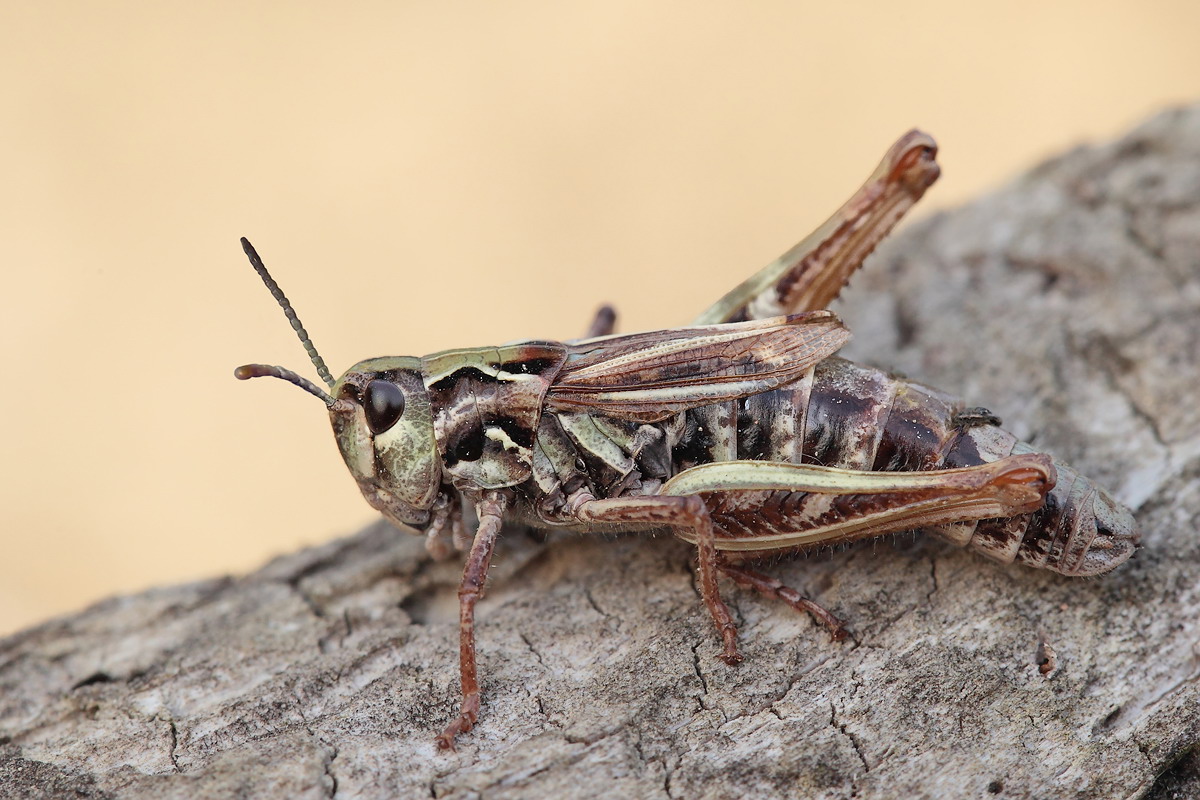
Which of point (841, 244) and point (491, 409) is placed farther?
point (841, 244)

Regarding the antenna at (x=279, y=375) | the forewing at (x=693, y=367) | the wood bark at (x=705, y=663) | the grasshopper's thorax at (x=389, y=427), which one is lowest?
the wood bark at (x=705, y=663)

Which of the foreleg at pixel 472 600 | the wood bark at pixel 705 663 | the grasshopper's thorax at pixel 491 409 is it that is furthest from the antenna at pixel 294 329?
the wood bark at pixel 705 663

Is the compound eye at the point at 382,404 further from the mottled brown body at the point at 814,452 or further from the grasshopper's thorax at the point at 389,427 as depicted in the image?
the mottled brown body at the point at 814,452

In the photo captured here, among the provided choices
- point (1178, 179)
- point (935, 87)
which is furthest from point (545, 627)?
point (935, 87)

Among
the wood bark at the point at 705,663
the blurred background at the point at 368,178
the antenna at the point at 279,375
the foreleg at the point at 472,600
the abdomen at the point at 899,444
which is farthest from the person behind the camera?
the blurred background at the point at 368,178

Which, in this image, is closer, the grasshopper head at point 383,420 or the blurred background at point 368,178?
the grasshopper head at point 383,420

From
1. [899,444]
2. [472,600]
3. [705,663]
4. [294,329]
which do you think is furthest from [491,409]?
[899,444]

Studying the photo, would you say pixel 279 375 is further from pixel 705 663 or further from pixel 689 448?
pixel 705 663

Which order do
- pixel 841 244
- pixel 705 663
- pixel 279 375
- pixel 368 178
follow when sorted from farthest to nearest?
1. pixel 368 178
2. pixel 841 244
3. pixel 279 375
4. pixel 705 663
